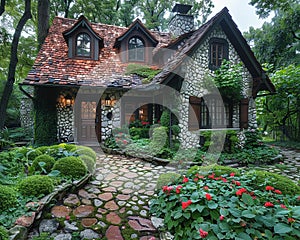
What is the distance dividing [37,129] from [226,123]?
761 centimetres

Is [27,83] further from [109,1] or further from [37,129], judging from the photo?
[109,1]

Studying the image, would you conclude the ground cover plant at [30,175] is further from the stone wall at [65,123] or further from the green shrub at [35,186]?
the stone wall at [65,123]

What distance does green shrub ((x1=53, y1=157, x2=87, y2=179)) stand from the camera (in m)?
3.75

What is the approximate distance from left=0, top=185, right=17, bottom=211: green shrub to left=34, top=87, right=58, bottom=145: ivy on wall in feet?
17.4

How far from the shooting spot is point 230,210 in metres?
2.19

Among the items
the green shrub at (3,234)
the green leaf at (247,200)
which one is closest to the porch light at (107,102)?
the green shrub at (3,234)

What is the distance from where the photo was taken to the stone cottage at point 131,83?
7027 mm

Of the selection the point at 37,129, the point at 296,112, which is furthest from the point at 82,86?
the point at 296,112

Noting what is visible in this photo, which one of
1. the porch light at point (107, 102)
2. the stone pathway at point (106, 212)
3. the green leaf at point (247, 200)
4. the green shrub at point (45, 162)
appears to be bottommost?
the stone pathway at point (106, 212)

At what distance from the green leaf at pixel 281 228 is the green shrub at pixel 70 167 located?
3.28 m

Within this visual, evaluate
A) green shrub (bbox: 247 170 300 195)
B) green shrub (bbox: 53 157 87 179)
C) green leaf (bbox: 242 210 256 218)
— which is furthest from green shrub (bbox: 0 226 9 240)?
green shrub (bbox: 247 170 300 195)

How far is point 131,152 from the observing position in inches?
254

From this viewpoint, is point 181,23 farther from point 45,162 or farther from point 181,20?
point 45,162

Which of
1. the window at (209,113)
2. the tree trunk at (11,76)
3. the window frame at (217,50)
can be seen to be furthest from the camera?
the window frame at (217,50)
